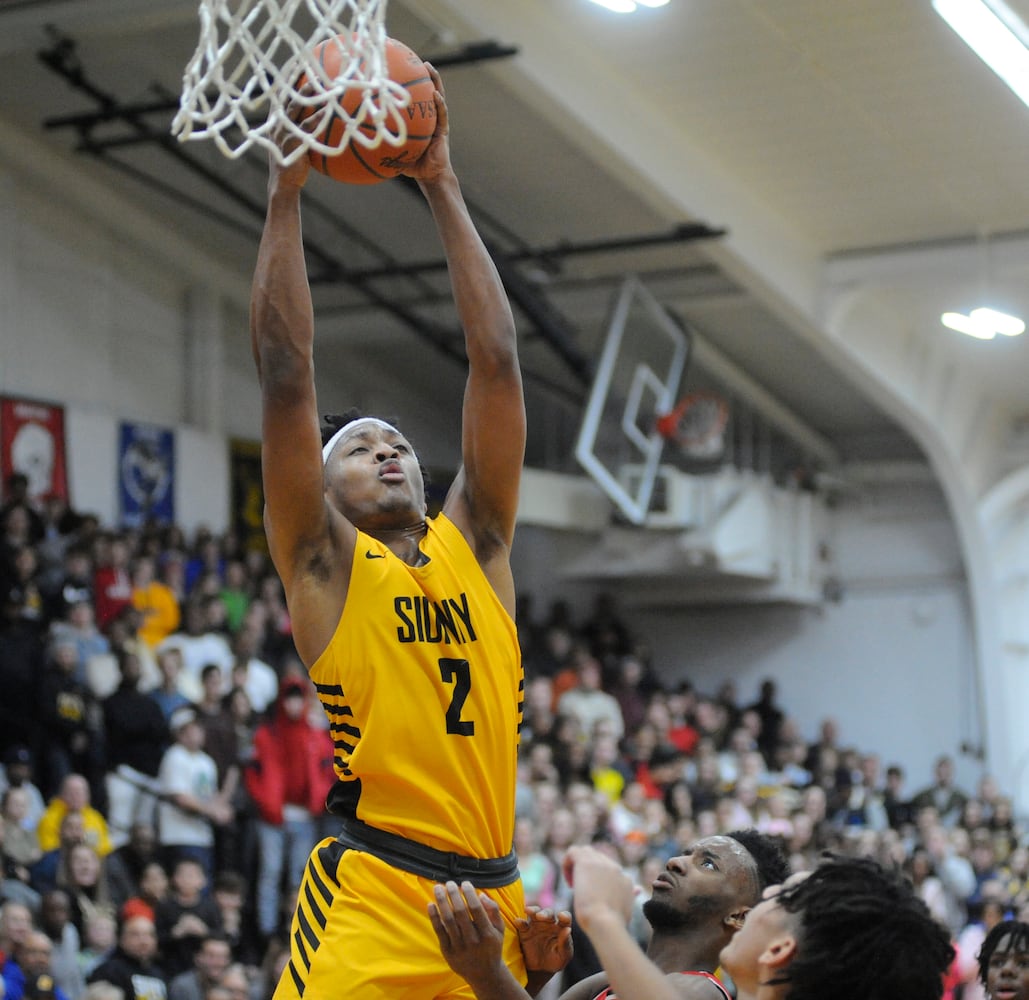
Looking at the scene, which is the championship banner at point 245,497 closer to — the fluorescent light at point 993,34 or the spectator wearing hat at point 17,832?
the spectator wearing hat at point 17,832

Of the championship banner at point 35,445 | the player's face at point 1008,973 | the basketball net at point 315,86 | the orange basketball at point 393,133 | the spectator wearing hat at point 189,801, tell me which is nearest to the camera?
the basketball net at point 315,86

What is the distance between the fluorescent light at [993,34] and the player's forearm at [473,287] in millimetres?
7553

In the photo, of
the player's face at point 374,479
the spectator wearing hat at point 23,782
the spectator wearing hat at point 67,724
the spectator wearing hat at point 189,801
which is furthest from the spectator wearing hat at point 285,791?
the player's face at point 374,479

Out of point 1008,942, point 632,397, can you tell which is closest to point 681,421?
point 632,397

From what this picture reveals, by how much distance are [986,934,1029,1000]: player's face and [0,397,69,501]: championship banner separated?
1184 centimetres

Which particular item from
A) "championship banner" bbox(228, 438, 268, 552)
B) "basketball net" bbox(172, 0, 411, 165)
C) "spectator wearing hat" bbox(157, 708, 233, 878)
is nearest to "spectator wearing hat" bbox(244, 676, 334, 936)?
"spectator wearing hat" bbox(157, 708, 233, 878)

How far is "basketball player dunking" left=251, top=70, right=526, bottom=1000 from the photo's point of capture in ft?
11.1

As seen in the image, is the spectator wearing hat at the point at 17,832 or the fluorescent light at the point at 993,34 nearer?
the spectator wearing hat at the point at 17,832

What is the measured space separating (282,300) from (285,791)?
8453 millimetres

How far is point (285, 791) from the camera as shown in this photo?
37.7 feet

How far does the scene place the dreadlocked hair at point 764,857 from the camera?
383 cm

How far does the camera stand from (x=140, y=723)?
1113 cm

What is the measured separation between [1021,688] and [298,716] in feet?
30.9

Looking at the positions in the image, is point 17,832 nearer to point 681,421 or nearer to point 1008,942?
point 1008,942
